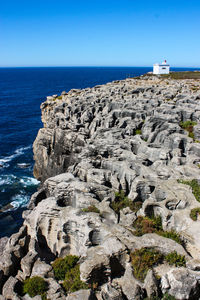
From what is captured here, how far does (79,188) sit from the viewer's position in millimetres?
22406

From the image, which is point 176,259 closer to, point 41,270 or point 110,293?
point 110,293

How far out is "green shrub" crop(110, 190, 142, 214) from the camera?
20.9 meters

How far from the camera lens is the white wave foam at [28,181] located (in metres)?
53.3

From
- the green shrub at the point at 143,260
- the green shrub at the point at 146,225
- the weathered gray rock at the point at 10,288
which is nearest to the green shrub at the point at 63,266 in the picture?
the weathered gray rock at the point at 10,288

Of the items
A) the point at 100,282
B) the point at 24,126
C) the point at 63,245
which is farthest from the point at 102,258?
the point at 24,126

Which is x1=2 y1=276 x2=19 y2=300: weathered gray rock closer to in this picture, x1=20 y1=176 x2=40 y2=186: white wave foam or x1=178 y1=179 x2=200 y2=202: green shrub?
x1=178 y1=179 x2=200 y2=202: green shrub

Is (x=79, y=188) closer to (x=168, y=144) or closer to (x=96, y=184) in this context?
(x=96, y=184)

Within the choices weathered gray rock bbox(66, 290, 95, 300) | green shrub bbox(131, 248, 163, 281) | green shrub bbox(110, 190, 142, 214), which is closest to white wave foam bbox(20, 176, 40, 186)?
green shrub bbox(110, 190, 142, 214)

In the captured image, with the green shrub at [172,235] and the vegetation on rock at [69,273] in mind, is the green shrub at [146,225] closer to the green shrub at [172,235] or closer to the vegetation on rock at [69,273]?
the green shrub at [172,235]

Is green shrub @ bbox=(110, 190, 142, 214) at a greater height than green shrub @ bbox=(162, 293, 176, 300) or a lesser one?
lesser

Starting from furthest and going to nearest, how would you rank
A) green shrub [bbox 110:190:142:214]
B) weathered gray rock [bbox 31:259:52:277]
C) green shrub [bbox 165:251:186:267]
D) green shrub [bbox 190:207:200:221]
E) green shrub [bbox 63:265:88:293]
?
1. green shrub [bbox 110:190:142:214]
2. green shrub [bbox 190:207:200:221]
3. weathered gray rock [bbox 31:259:52:277]
4. green shrub [bbox 165:251:186:267]
5. green shrub [bbox 63:265:88:293]

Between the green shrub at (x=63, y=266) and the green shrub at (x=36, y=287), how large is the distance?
1075mm

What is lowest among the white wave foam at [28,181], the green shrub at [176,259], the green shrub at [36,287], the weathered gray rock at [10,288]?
the white wave foam at [28,181]

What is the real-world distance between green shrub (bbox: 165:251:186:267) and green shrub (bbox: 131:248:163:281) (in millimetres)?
481
